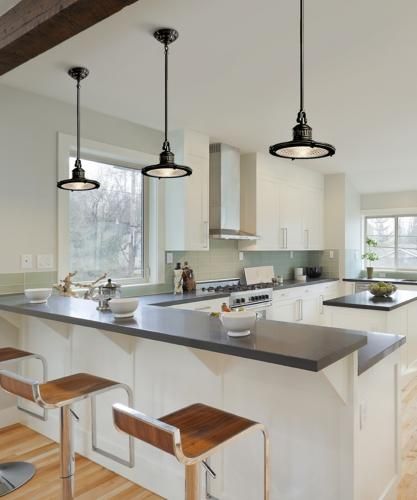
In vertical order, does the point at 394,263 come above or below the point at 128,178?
below

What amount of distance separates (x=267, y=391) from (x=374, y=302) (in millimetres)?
2072

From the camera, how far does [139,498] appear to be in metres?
2.19

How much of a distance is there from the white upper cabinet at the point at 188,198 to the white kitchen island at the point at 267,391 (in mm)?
1681

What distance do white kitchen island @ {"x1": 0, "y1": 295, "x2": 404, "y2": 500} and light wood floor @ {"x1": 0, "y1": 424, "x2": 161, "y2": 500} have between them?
65 millimetres

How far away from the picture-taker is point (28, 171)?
3.15m

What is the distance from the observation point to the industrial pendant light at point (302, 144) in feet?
5.61

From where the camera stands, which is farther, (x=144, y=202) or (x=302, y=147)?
(x=144, y=202)

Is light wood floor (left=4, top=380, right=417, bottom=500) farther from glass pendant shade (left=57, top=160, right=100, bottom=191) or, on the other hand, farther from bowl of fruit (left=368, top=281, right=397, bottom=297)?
glass pendant shade (left=57, top=160, right=100, bottom=191)

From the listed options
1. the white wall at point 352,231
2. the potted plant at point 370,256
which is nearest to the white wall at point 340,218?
the white wall at point 352,231

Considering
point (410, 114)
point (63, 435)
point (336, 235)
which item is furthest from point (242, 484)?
point (336, 235)

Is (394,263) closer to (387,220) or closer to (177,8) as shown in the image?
(387,220)

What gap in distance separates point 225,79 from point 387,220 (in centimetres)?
509

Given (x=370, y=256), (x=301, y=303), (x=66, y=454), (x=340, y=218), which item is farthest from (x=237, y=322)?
(x=370, y=256)

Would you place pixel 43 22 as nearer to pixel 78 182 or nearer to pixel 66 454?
pixel 78 182
